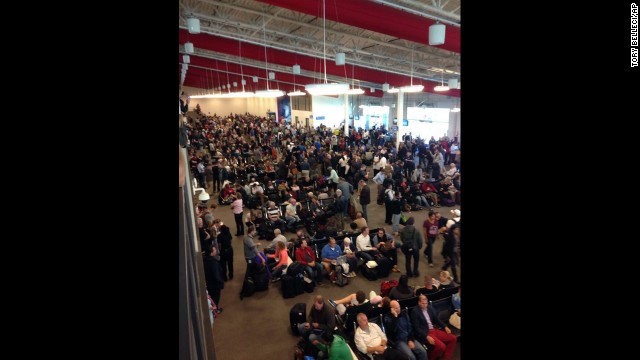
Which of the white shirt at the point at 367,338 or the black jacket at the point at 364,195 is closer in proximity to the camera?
the white shirt at the point at 367,338

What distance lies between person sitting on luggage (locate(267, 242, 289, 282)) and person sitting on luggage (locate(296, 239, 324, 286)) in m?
0.24

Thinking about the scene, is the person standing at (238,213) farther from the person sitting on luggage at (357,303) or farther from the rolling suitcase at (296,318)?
the person sitting on luggage at (357,303)

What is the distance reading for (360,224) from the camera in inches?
326

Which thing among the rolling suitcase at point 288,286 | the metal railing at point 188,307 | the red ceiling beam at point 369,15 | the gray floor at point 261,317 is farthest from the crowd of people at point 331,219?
the red ceiling beam at point 369,15

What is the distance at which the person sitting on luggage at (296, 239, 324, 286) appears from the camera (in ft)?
23.1

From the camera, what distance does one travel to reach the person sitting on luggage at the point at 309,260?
23.1 ft

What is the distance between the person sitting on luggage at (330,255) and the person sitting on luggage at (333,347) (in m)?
2.35

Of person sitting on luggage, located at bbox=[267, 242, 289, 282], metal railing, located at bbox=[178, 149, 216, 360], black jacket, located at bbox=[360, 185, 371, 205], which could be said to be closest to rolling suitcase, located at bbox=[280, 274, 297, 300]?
person sitting on luggage, located at bbox=[267, 242, 289, 282]

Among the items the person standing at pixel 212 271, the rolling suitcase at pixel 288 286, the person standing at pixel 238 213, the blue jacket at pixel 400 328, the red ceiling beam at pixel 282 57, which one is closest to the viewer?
the blue jacket at pixel 400 328

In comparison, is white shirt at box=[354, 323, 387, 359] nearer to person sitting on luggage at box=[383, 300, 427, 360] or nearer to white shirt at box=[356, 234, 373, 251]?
person sitting on luggage at box=[383, 300, 427, 360]

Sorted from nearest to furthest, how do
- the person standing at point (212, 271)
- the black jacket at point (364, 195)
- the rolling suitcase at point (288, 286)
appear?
1. the person standing at point (212, 271)
2. the rolling suitcase at point (288, 286)
3. the black jacket at point (364, 195)
